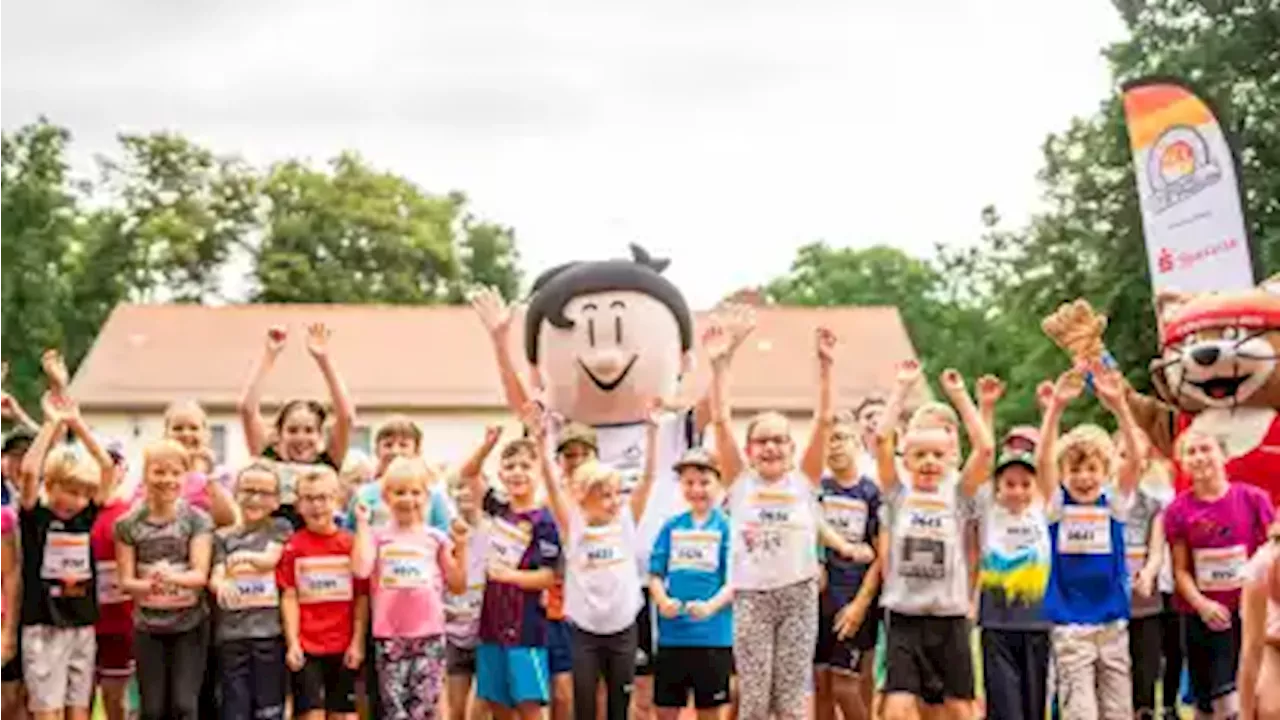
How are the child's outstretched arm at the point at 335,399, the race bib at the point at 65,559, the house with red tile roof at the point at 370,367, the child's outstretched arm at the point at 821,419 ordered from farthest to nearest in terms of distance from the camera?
the house with red tile roof at the point at 370,367 → the child's outstretched arm at the point at 335,399 → the race bib at the point at 65,559 → the child's outstretched arm at the point at 821,419

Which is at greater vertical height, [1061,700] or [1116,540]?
[1116,540]

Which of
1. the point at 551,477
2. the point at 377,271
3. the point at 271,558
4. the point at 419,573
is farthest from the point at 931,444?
the point at 377,271

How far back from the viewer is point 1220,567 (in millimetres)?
9094

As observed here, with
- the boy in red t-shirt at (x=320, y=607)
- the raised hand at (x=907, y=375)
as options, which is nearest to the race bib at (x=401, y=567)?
the boy in red t-shirt at (x=320, y=607)

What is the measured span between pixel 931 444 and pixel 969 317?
162ft

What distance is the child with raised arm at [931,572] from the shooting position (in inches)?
338

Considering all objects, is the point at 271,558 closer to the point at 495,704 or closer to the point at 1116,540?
the point at 495,704

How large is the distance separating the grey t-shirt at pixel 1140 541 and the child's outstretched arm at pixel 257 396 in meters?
4.50

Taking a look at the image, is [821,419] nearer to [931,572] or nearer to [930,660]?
[931,572]

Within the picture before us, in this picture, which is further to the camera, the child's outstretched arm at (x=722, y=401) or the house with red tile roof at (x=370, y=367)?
the house with red tile roof at (x=370, y=367)

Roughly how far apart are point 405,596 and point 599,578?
0.94m

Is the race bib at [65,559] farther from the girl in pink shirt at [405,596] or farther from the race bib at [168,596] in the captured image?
the girl in pink shirt at [405,596]

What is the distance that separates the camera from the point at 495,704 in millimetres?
9250

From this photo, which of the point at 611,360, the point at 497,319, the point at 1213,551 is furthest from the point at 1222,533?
the point at 497,319
